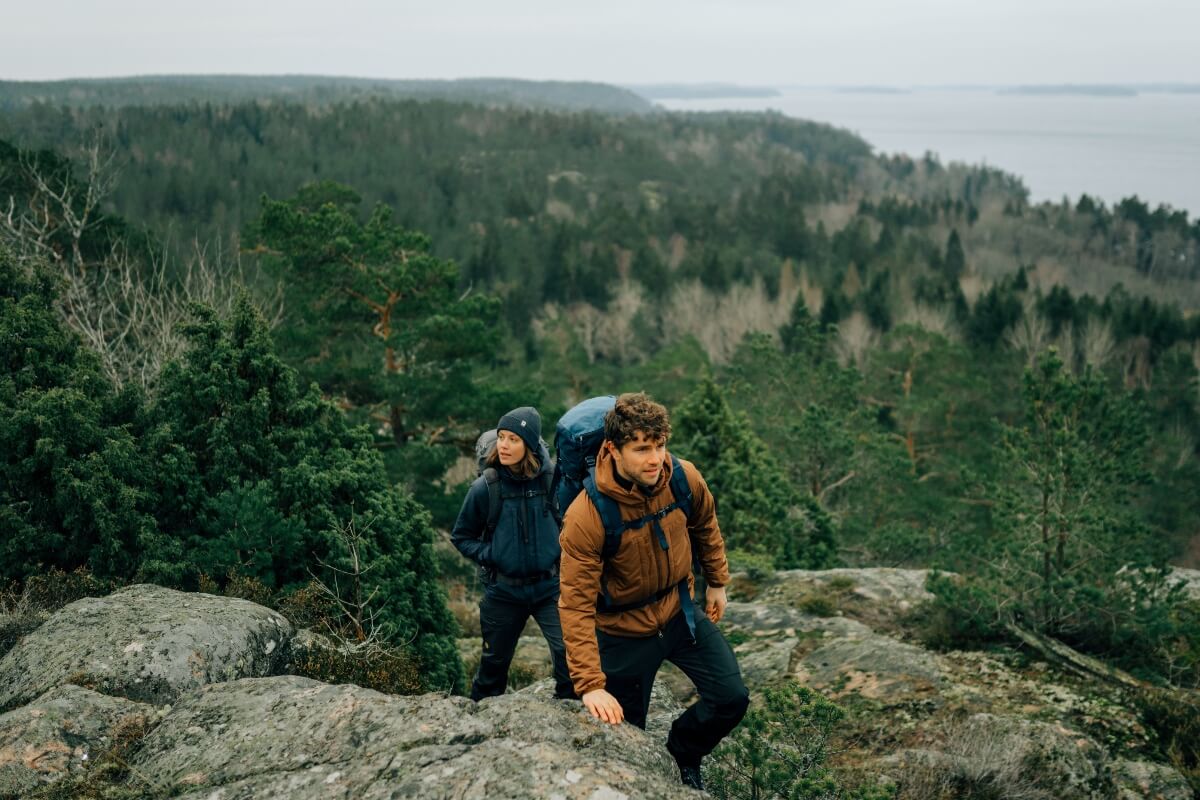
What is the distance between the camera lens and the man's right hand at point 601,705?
3795mm

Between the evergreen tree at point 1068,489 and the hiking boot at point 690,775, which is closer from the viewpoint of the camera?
the hiking boot at point 690,775

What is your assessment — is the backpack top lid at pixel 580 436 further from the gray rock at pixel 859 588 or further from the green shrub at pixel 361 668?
the gray rock at pixel 859 588

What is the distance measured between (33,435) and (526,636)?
17.6 ft

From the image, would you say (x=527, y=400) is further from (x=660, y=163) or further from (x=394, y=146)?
(x=660, y=163)

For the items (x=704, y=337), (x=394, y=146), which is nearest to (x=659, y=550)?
(x=704, y=337)

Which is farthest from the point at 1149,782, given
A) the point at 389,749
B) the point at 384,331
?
the point at 384,331

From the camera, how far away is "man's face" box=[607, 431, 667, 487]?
11.8 ft

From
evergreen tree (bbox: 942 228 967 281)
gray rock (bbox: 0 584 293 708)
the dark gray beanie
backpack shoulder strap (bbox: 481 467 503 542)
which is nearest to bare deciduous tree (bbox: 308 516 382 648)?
gray rock (bbox: 0 584 293 708)

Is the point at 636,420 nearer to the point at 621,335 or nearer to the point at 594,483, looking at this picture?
the point at 594,483

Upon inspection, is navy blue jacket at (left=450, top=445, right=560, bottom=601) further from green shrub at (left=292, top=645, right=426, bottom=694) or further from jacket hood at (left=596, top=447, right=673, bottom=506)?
jacket hood at (left=596, top=447, right=673, bottom=506)

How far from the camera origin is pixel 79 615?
508 centimetres

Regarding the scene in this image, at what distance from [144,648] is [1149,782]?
638cm

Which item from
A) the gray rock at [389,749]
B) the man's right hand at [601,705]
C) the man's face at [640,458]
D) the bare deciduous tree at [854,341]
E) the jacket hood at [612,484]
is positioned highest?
the man's face at [640,458]

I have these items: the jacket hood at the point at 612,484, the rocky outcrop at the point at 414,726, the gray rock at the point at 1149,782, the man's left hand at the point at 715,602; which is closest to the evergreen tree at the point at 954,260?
the rocky outcrop at the point at 414,726
